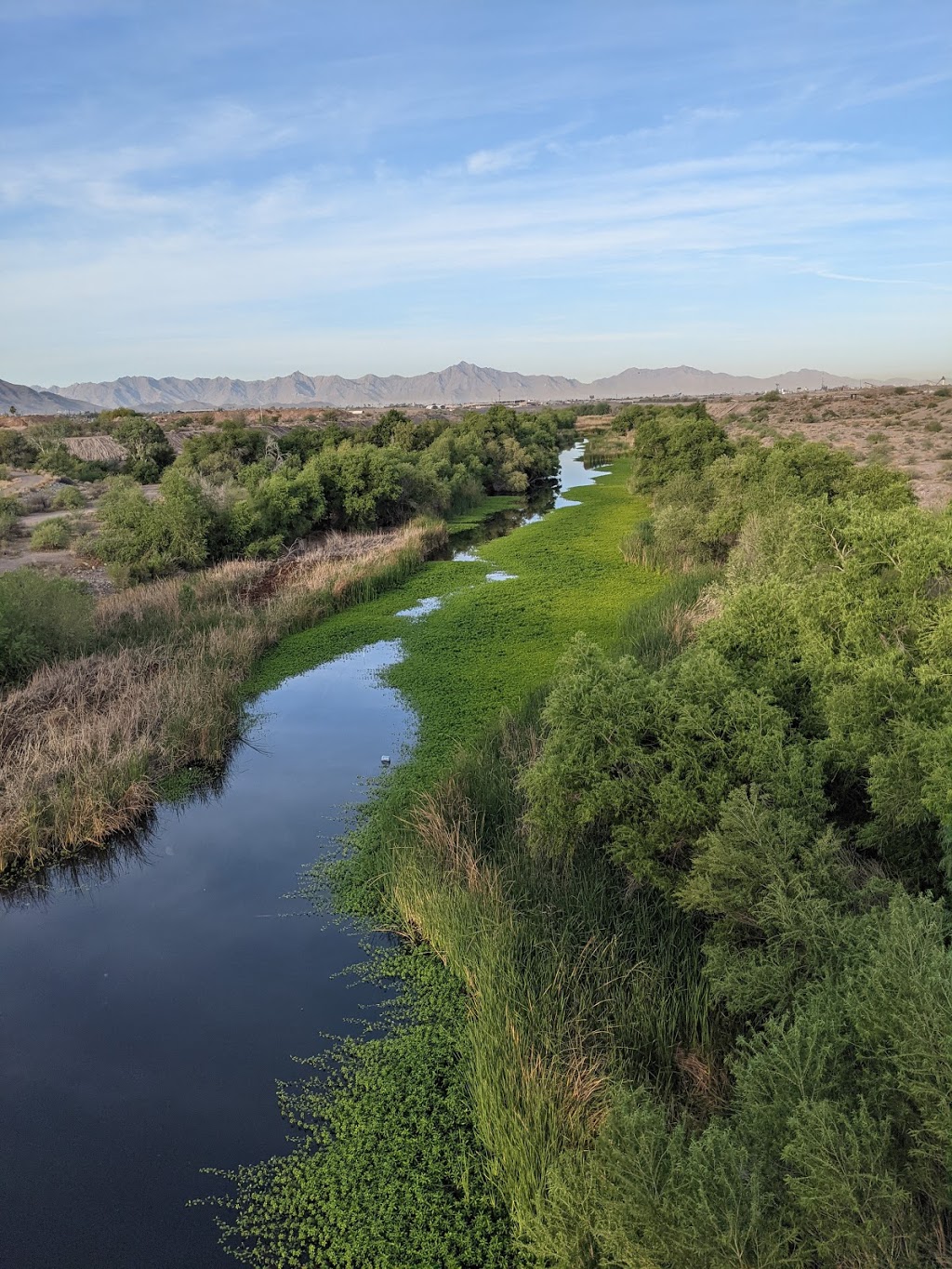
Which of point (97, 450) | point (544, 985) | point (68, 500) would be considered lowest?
point (544, 985)

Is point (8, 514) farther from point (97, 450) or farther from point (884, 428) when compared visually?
point (884, 428)

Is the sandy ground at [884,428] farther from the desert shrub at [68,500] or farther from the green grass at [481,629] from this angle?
the desert shrub at [68,500]

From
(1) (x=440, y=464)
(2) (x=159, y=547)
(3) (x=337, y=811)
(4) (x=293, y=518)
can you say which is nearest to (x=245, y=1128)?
(3) (x=337, y=811)

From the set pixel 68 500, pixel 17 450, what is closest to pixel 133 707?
pixel 68 500

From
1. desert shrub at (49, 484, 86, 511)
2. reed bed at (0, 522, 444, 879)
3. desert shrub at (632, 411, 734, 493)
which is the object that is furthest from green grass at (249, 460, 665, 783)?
desert shrub at (49, 484, 86, 511)

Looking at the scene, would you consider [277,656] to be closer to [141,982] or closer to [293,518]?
[141,982]

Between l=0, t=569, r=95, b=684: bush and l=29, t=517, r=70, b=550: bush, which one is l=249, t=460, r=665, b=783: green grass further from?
l=29, t=517, r=70, b=550: bush

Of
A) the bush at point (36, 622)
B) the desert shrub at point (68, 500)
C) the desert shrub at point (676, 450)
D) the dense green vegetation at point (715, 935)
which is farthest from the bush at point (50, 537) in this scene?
the desert shrub at point (676, 450)
